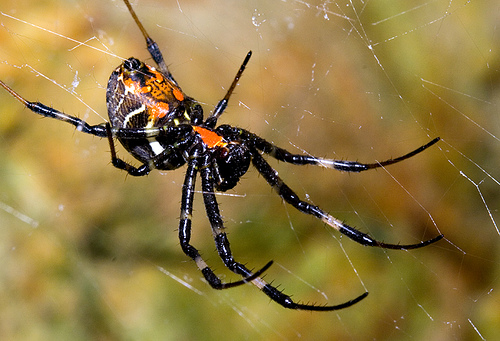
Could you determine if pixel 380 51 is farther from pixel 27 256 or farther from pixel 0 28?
pixel 27 256

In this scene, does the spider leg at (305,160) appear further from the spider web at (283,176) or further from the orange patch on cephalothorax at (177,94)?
the spider web at (283,176)

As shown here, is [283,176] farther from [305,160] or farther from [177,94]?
[177,94]

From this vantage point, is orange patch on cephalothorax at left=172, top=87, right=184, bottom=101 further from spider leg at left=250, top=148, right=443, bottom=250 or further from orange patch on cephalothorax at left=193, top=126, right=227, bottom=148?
spider leg at left=250, top=148, right=443, bottom=250

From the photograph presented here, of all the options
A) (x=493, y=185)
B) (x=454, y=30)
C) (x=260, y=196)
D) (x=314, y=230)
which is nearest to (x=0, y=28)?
(x=260, y=196)

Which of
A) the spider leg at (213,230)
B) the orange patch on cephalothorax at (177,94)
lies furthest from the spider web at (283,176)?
the orange patch on cephalothorax at (177,94)

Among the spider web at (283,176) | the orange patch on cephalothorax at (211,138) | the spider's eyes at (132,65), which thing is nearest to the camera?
the spider's eyes at (132,65)

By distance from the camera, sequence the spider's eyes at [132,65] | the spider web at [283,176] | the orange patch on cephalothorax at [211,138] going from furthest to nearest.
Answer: the spider web at [283,176], the orange patch on cephalothorax at [211,138], the spider's eyes at [132,65]

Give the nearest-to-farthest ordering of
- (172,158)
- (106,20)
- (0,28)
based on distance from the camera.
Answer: (172,158)
(0,28)
(106,20)
